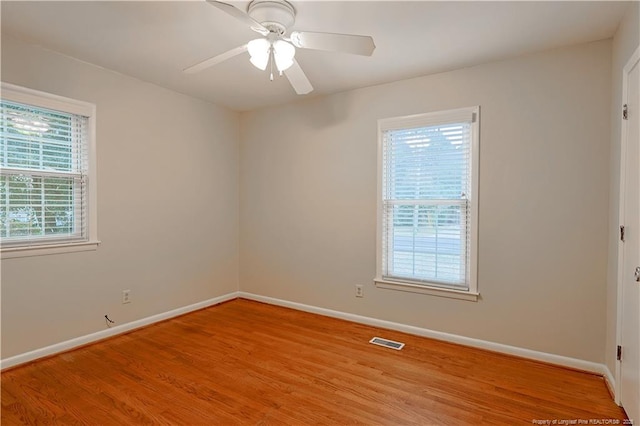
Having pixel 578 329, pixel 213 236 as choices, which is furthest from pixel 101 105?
pixel 578 329

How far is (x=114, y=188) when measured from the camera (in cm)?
331

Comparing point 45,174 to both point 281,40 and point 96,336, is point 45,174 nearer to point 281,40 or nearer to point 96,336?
point 96,336

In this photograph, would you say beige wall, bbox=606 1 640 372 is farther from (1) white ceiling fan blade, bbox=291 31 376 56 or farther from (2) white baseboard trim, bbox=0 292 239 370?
(2) white baseboard trim, bbox=0 292 239 370

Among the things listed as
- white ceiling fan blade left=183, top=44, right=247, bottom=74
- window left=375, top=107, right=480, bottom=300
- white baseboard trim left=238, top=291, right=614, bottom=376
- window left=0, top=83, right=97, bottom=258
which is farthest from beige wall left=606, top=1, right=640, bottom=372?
window left=0, top=83, right=97, bottom=258

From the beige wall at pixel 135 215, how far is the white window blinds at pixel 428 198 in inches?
83.2

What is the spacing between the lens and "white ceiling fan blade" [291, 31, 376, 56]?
196 centimetres

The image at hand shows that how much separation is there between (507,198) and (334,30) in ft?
6.35

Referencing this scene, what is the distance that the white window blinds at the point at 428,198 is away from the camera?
10.2 ft

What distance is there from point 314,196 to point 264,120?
124cm

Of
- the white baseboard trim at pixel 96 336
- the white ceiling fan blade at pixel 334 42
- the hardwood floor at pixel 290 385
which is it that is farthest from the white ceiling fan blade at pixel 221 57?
the white baseboard trim at pixel 96 336

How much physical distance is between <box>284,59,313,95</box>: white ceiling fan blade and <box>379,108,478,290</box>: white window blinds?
1.15m

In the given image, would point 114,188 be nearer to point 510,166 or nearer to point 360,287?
point 360,287

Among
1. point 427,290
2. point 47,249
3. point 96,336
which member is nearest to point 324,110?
point 427,290

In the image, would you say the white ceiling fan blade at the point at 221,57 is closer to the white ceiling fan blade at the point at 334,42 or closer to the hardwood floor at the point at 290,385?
the white ceiling fan blade at the point at 334,42
